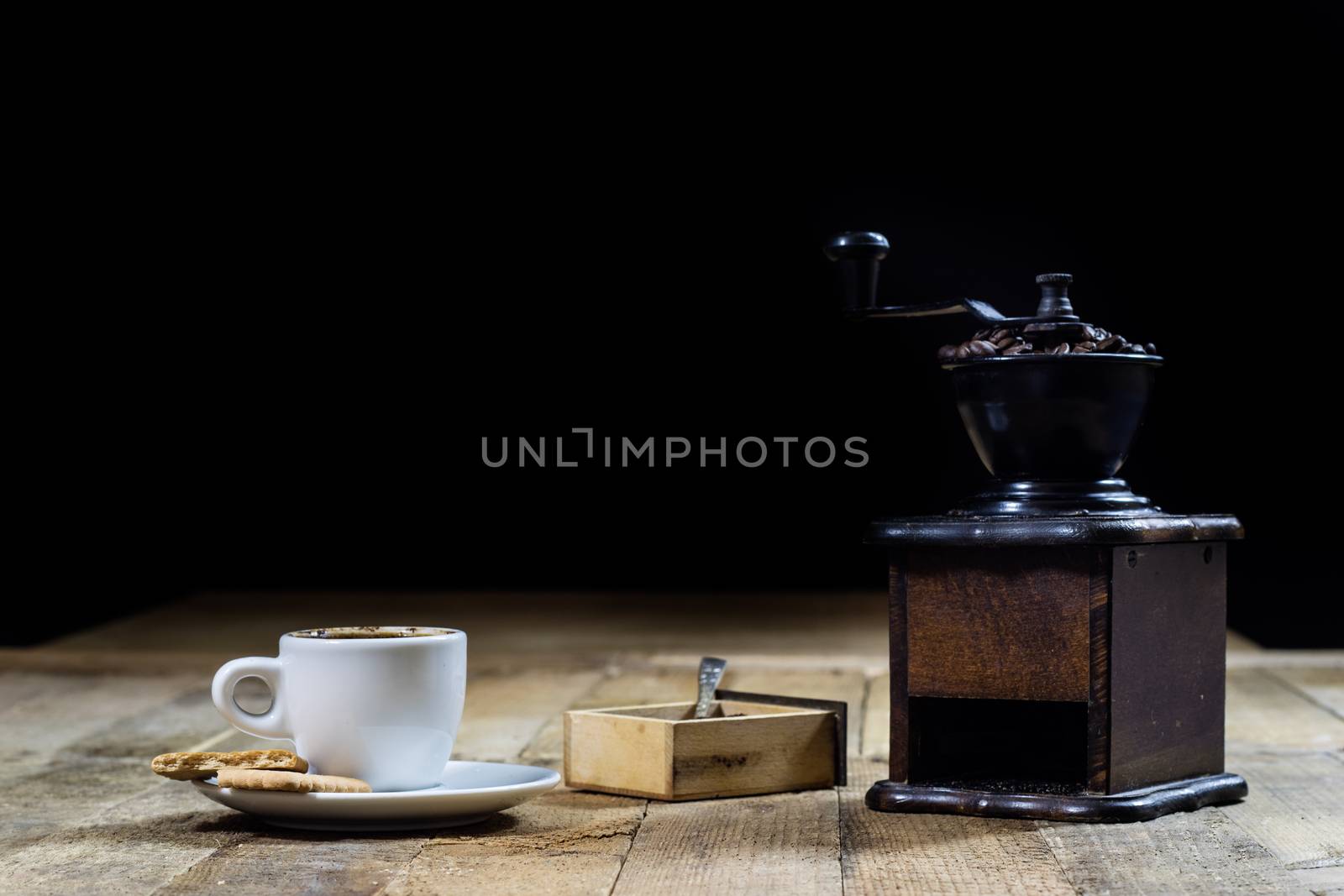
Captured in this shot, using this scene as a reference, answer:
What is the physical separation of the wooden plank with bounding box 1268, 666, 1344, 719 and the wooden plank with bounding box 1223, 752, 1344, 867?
426 millimetres

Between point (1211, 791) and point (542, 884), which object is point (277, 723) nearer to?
point (542, 884)

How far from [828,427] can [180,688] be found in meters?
2.71

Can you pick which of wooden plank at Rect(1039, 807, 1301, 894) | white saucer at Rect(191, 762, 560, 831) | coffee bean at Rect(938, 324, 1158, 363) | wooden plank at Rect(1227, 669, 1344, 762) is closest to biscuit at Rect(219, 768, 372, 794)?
white saucer at Rect(191, 762, 560, 831)

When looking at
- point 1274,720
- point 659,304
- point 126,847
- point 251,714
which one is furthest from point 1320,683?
point 659,304

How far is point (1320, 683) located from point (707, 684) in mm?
1277

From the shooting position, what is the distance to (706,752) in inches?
61.3

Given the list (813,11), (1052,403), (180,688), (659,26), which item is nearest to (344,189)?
(659,26)

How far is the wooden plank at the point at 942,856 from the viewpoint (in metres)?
1.19

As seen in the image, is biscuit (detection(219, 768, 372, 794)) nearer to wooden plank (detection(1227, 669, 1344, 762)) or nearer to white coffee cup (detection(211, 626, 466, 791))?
white coffee cup (detection(211, 626, 466, 791))

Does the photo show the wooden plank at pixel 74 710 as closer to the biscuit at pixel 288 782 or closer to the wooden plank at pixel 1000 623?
the biscuit at pixel 288 782

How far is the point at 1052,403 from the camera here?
4.99ft

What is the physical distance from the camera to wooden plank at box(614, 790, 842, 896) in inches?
46.9

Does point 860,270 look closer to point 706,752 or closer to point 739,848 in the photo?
point 706,752

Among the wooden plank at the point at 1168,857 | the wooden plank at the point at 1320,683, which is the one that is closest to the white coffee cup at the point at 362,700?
the wooden plank at the point at 1168,857
